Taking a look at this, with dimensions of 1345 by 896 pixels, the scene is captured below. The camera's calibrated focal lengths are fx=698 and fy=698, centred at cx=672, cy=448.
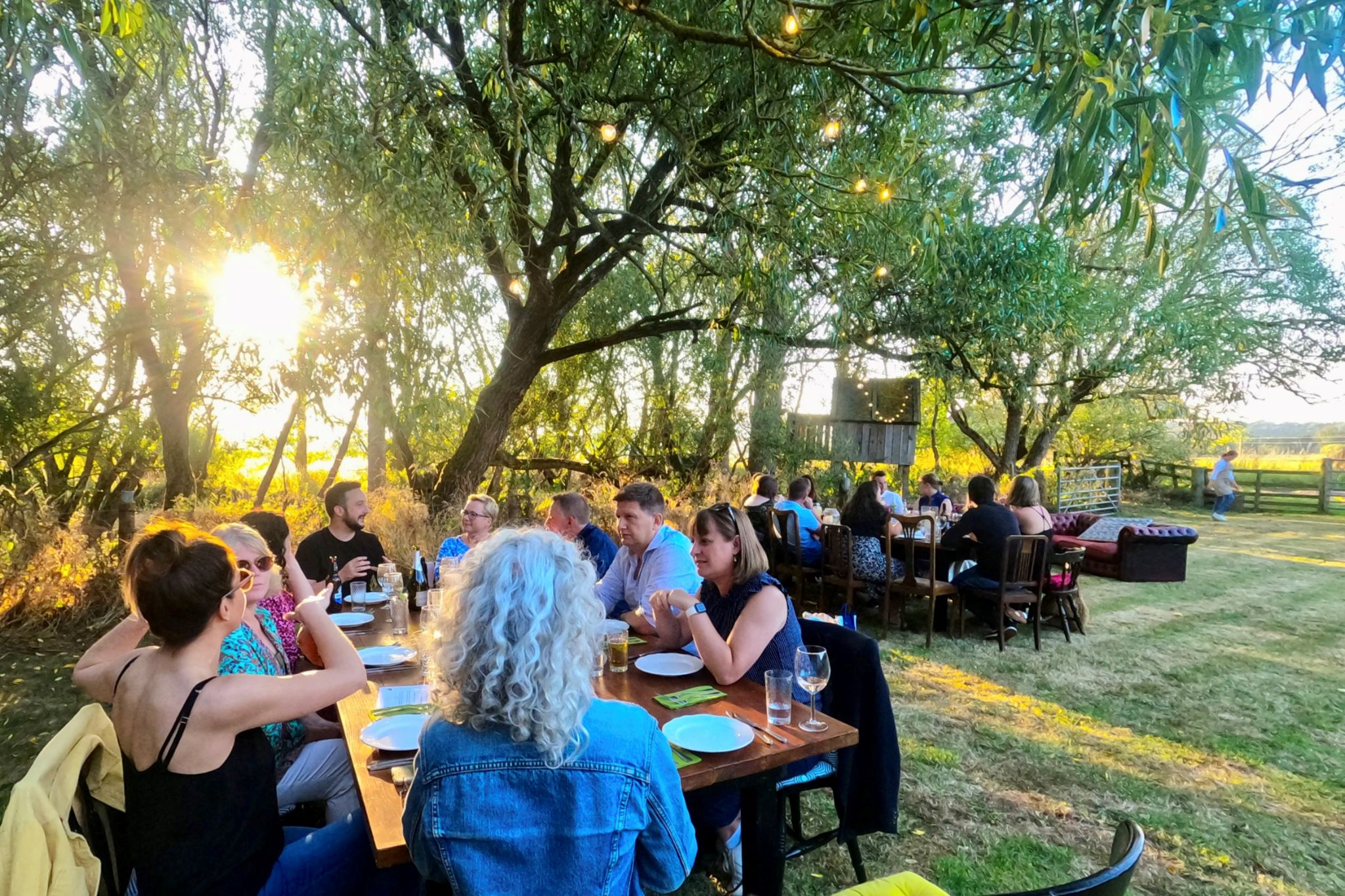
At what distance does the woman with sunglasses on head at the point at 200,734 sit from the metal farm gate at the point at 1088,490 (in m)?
15.8

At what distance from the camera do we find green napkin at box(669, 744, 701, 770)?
178cm

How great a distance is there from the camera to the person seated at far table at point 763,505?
23.3ft

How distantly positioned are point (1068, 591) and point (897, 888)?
17.7 feet

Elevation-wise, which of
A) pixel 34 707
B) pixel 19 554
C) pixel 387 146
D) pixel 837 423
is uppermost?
pixel 387 146

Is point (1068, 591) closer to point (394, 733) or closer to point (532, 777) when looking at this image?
point (394, 733)

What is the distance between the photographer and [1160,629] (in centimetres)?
633

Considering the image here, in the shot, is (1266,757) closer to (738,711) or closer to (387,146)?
(738,711)

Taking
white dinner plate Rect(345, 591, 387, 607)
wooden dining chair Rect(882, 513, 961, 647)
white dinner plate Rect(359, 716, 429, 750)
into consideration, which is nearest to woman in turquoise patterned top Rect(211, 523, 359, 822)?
white dinner plate Rect(359, 716, 429, 750)

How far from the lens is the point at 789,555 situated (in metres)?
6.93

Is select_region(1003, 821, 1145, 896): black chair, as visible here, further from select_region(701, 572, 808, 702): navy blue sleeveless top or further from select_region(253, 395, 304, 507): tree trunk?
select_region(253, 395, 304, 507): tree trunk

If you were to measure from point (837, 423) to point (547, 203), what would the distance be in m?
5.55

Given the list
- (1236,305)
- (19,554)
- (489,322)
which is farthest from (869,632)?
(1236,305)

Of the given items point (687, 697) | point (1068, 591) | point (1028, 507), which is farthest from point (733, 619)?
point (1028, 507)

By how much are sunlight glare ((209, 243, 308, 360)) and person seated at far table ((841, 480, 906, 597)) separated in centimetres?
466
